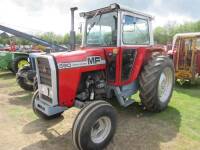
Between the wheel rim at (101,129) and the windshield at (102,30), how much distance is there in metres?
1.53

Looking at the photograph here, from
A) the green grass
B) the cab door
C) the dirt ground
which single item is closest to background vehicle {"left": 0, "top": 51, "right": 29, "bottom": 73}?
the dirt ground

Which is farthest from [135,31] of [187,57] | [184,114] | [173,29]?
[173,29]

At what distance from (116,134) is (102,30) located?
80.7 inches

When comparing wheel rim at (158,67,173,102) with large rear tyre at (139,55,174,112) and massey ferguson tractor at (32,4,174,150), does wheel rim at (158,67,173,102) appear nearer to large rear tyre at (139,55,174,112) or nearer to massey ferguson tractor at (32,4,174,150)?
massey ferguson tractor at (32,4,174,150)

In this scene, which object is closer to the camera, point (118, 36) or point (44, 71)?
point (44, 71)

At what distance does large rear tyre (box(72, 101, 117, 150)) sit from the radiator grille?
890 mm

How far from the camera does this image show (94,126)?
3.79 m

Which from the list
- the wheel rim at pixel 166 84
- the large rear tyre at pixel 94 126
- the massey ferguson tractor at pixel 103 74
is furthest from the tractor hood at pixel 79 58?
the wheel rim at pixel 166 84

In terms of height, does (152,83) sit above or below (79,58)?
below

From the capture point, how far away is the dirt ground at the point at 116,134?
3.93 meters

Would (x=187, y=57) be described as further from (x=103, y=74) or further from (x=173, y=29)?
(x=173, y=29)

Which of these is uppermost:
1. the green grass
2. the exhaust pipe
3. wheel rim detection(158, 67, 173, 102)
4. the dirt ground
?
the exhaust pipe

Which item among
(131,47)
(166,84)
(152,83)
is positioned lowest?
(166,84)

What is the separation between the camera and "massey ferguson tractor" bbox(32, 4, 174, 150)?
12.4 feet
